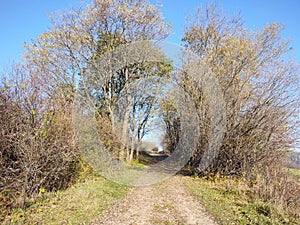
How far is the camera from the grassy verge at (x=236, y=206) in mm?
4746

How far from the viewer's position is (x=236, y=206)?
566 cm

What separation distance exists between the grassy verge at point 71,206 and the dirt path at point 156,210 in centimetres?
35

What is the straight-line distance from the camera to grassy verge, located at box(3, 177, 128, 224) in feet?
14.7

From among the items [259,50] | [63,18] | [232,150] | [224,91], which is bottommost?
[232,150]

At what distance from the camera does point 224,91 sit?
8648mm

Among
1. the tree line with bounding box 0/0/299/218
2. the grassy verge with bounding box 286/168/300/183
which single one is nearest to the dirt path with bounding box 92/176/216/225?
the tree line with bounding box 0/0/299/218

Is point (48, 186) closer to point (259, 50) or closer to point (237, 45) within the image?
point (237, 45)

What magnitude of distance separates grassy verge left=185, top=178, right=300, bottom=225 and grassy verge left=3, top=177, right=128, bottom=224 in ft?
8.65

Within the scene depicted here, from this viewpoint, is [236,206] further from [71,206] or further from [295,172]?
[71,206]

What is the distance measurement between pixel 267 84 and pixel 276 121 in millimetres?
1390

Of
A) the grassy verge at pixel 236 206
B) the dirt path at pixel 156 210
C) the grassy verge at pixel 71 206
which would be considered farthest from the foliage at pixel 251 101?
the grassy verge at pixel 71 206

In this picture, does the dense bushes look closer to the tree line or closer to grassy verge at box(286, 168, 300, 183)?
the tree line

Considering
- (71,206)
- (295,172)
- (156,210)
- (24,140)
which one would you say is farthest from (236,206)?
(24,140)

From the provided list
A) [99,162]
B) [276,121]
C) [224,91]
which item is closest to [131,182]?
[99,162]
